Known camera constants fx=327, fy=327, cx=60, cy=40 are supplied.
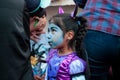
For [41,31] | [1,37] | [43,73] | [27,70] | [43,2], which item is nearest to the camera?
[1,37]

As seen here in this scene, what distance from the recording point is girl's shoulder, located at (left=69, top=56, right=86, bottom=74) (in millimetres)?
1982

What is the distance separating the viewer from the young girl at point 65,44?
2027 millimetres

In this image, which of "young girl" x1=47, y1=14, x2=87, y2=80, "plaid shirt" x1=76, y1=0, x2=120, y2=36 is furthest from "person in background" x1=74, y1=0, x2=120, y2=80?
"young girl" x1=47, y1=14, x2=87, y2=80

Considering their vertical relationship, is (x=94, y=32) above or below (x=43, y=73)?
above

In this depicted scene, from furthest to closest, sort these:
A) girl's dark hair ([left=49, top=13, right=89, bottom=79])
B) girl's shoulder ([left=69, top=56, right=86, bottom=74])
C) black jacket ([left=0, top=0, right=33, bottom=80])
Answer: girl's dark hair ([left=49, top=13, right=89, bottom=79]), girl's shoulder ([left=69, top=56, right=86, bottom=74]), black jacket ([left=0, top=0, right=33, bottom=80])

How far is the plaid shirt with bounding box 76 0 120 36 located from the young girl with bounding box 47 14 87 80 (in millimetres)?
102

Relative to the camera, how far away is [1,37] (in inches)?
50.7

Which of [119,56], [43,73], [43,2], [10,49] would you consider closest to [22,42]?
[10,49]

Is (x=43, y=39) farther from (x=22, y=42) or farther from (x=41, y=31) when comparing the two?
(x=22, y=42)

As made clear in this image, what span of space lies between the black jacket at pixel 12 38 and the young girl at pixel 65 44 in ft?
2.24

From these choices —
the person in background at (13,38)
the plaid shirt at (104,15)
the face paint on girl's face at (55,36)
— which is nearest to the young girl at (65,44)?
the face paint on girl's face at (55,36)

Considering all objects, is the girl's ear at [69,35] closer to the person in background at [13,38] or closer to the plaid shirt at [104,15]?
the plaid shirt at [104,15]

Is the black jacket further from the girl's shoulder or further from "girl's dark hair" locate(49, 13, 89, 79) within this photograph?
"girl's dark hair" locate(49, 13, 89, 79)

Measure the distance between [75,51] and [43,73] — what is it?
0.84 feet
